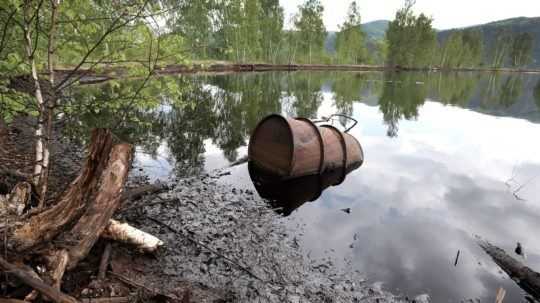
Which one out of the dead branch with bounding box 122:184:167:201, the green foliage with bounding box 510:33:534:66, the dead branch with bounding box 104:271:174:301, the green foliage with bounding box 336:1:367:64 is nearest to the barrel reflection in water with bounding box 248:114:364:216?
the dead branch with bounding box 122:184:167:201

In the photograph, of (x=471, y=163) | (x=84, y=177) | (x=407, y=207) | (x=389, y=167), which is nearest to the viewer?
(x=84, y=177)

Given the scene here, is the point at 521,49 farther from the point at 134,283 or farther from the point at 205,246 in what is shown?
the point at 134,283

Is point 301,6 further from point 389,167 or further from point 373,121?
point 389,167

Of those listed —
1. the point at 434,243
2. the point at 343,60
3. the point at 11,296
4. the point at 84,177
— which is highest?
the point at 343,60

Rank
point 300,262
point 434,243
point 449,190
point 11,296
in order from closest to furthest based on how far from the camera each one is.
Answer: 1. point 11,296
2. point 300,262
3. point 434,243
4. point 449,190

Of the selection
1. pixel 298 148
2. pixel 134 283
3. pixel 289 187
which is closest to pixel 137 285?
pixel 134 283

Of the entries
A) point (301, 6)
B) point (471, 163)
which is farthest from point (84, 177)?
point (301, 6)

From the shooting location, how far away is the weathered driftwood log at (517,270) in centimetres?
477

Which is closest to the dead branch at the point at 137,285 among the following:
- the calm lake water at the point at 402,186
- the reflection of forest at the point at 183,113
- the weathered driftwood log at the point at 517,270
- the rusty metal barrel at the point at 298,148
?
the reflection of forest at the point at 183,113

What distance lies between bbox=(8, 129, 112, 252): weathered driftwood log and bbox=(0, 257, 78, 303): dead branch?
457mm

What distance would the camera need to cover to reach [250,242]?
17.4 ft

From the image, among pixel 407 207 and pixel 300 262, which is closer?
pixel 300 262

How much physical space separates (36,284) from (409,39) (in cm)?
9446

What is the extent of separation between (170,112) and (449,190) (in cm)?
1469
